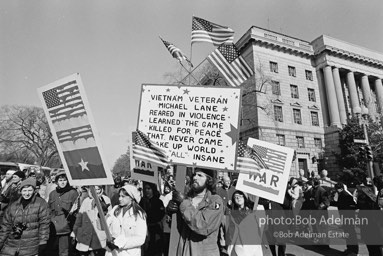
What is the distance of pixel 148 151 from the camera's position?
320 centimetres

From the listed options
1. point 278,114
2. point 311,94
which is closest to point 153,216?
point 278,114

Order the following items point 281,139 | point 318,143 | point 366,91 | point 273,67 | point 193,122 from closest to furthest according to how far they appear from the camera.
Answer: point 193,122 < point 281,139 < point 273,67 < point 318,143 < point 366,91

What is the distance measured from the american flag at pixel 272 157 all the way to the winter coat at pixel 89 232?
125 inches

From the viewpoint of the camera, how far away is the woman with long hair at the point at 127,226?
3.29 m

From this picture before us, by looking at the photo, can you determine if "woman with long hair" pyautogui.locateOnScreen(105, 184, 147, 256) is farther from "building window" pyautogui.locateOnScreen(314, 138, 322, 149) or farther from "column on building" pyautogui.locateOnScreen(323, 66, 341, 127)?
"column on building" pyautogui.locateOnScreen(323, 66, 341, 127)

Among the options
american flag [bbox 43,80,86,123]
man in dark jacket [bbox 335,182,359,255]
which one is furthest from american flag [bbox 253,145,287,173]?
man in dark jacket [bbox 335,182,359,255]

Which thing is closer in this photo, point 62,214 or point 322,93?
point 62,214

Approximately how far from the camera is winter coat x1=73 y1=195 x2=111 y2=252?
4.58 meters

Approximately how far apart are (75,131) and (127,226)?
143 centimetres

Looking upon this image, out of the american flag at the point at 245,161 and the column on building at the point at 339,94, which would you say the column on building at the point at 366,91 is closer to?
the column on building at the point at 339,94

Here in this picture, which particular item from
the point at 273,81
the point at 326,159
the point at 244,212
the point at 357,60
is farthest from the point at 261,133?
the point at 244,212

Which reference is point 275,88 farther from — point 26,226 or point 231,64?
point 26,226

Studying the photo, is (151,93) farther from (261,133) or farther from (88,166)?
(261,133)

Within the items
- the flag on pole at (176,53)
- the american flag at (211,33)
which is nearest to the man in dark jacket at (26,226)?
the american flag at (211,33)
